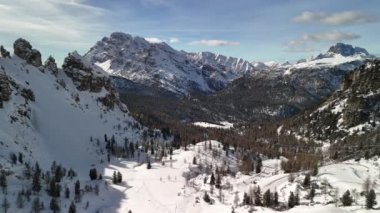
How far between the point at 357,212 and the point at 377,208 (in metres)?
A: 9.16

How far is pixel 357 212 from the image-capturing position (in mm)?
198875

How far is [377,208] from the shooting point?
7864 inches
